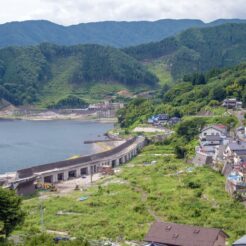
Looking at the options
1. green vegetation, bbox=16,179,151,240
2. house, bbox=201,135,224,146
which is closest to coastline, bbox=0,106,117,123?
house, bbox=201,135,224,146

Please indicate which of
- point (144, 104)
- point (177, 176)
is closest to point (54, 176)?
point (177, 176)

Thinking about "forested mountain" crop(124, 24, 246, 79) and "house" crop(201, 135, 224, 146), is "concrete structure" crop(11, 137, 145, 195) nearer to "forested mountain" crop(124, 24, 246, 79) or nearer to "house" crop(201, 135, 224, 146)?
"house" crop(201, 135, 224, 146)

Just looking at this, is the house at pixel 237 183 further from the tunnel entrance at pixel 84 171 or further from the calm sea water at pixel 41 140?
the calm sea water at pixel 41 140

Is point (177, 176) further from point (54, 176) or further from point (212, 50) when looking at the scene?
point (212, 50)

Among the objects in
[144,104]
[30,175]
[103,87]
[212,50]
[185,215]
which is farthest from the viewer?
[212,50]

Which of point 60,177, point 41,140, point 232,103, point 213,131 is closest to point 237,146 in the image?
point 213,131

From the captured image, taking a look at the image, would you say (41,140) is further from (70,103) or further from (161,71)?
(161,71)
